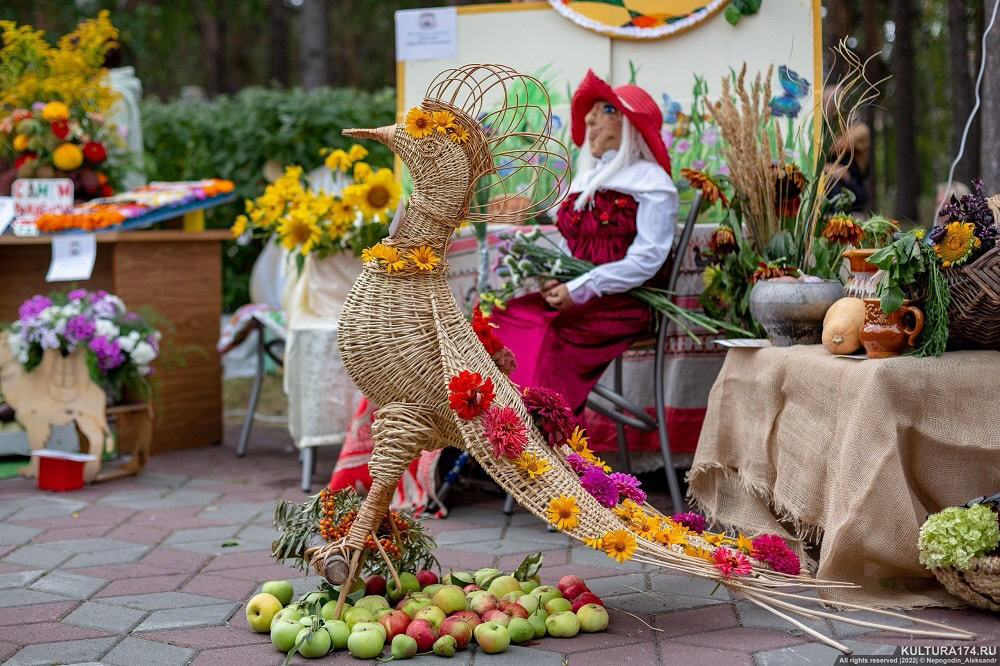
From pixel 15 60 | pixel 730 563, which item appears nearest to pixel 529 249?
pixel 730 563

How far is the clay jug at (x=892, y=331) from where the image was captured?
3047 mm

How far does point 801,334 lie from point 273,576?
1.88 metres

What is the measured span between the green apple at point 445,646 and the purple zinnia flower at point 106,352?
2.79m

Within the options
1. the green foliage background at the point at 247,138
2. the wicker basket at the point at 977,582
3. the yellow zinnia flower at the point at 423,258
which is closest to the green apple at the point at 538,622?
the yellow zinnia flower at the point at 423,258

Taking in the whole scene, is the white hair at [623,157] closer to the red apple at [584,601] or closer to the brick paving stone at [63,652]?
the red apple at [584,601]

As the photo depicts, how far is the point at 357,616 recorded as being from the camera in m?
2.84

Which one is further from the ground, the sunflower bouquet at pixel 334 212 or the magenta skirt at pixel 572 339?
the sunflower bouquet at pixel 334 212

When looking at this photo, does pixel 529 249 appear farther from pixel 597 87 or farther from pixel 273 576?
pixel 273 576

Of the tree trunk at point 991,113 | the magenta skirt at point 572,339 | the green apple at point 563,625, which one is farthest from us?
the tree trunk at point 991,113

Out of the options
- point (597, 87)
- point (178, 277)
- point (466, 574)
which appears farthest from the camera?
point (178, 277)

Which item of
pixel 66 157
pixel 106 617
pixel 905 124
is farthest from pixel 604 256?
pixel 905 124

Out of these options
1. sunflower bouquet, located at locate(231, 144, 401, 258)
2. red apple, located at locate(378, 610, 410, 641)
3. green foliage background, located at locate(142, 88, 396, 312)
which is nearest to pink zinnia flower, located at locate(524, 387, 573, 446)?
red apple, located at locate(378, 610, 410, 641)

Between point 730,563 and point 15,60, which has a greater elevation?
point 15,60

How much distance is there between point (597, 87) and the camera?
3979 mm
